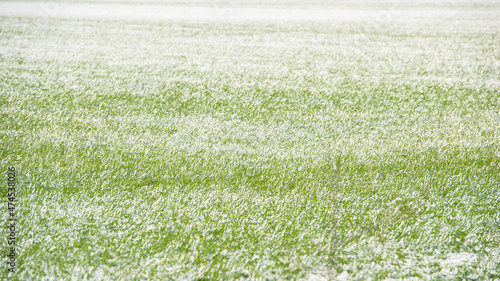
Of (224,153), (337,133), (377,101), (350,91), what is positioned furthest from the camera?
(350,91)

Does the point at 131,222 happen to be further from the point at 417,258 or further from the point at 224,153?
the point at 417,258

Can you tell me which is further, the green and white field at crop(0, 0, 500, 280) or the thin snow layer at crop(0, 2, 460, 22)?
the thin snow layer at crop(0, 2, 460, 22)

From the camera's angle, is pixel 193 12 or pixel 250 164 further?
pixel 193 12

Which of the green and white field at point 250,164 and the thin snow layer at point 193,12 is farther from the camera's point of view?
the thin snow layer at point 193,12

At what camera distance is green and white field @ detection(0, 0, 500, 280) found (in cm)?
429

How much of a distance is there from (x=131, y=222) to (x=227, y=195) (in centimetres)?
133

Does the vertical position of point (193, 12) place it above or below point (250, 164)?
above

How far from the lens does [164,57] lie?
1402 cm

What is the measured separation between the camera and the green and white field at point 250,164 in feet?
14.1

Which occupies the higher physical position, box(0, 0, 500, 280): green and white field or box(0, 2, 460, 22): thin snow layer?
box(0, 2, 460, 22): thin snow layer

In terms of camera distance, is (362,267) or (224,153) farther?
(224,153)

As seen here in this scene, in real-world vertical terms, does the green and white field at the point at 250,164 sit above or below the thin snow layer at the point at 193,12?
below

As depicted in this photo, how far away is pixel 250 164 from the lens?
20.7 ft

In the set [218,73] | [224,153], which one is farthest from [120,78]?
[224,153]
